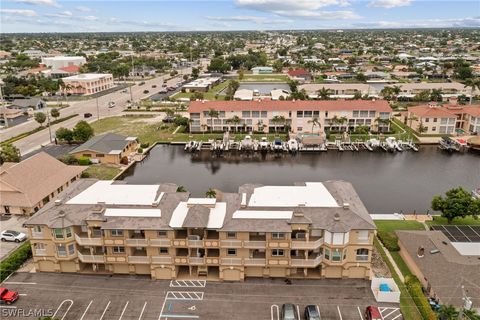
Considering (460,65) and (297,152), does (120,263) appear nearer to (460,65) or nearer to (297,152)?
(297,152)

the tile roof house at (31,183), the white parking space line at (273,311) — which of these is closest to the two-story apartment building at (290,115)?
the tile roof house at (31,183)

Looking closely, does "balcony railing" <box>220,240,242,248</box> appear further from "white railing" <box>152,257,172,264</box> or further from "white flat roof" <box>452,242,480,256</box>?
"white flat roof" <box>452,242,480,256</box>

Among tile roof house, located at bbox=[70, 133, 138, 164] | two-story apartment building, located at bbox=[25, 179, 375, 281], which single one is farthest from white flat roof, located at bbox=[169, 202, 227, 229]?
tile roof house, located at bbox=[70, 133, 138, 164]

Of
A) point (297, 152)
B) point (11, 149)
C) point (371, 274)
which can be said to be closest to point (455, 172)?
point (297, 152)

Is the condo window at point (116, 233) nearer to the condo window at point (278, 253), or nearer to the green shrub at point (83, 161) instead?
the condo window at point (278, 253)

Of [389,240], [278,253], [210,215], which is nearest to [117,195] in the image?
[210,215]

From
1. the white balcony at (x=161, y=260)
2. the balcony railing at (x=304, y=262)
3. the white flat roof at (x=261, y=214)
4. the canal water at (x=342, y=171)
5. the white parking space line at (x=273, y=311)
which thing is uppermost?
the white flat roof at (x=261, y=214)
